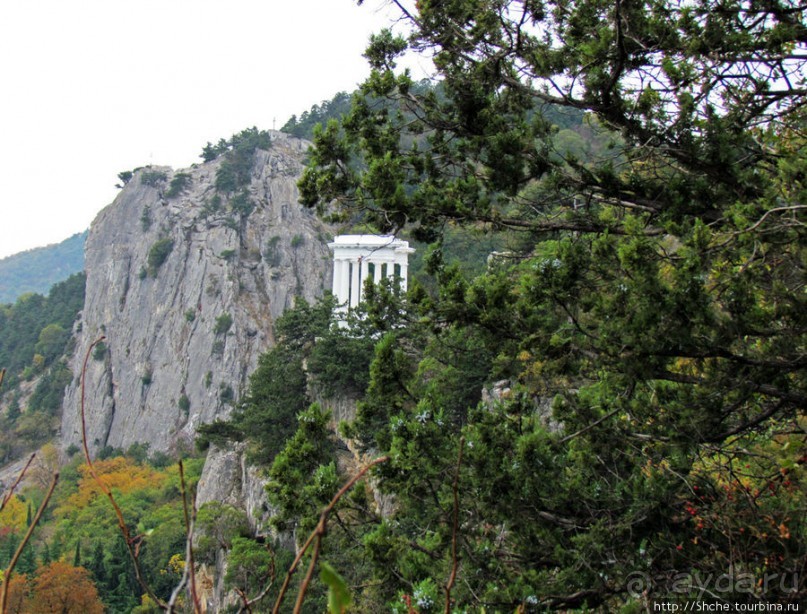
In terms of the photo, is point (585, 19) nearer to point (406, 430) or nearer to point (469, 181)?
point (469, 181)

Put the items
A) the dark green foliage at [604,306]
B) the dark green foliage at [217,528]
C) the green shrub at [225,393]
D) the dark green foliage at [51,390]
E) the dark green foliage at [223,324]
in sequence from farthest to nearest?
the dark green foliage at [51,390], the dark green foliage at [223,324], the green shrub at [225,393], the dark green foliage at [217,528], the dark green foliage at [604,306]

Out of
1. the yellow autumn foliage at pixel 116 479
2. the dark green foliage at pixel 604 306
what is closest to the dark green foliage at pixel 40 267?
the yellow autumn foliage at pixel 116 479

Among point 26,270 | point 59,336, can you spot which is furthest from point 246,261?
point 26,270

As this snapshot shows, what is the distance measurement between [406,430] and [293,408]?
19.7 metres

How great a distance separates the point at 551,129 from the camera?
772 centimetres

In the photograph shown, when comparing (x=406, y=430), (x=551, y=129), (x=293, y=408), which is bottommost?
(x=293, y=408)

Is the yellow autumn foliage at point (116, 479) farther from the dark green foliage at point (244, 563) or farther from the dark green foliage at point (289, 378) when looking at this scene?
the dark green foliage at point (244, 563)

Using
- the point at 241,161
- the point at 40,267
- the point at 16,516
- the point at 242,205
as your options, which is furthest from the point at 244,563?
the point at 40,267

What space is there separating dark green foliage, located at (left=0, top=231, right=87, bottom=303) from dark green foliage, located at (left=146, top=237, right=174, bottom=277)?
82.0 m

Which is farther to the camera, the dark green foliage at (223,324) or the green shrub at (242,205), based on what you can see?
the green shrub at (242,205)

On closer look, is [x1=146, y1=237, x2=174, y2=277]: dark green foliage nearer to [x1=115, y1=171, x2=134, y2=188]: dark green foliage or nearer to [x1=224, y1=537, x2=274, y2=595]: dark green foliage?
[x1=115, y1=171, x2=134, y2=188]: dark green foliage

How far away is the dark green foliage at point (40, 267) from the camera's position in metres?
141

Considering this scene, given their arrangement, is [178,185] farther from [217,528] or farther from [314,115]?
[217,528]

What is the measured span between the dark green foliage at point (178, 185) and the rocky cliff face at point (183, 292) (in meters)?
0.15
